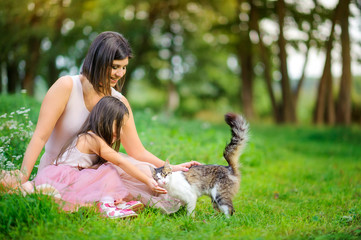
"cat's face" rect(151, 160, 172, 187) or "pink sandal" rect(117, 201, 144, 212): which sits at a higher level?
"cat's face" rect(151, 160, 172, 187)

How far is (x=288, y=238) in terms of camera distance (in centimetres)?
292

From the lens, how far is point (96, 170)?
11.1 ft

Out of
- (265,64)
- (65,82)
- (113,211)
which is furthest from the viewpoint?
(265,64)

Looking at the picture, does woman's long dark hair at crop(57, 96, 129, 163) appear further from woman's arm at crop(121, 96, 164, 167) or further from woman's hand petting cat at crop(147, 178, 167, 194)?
woman's hand petting cat at crop(147, 178, 167, 194)

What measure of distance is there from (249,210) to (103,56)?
2.26 metres

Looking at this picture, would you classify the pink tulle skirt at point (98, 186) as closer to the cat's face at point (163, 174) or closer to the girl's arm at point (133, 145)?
the cat's face at point (163, 174)

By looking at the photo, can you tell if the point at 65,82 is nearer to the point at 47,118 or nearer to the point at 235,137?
the point at 47,118

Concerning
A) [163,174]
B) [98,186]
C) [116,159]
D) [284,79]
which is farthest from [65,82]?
[284,79]

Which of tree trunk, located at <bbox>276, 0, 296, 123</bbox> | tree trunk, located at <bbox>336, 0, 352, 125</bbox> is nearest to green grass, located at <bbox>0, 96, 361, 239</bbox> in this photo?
tree trunk, located at <bbox>336, 0, 352, 125</bbox>

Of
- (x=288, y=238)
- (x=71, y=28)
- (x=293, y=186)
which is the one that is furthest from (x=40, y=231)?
(x=71, y=28)

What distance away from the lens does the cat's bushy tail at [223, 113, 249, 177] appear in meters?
3.82

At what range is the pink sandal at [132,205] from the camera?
332 centimetres

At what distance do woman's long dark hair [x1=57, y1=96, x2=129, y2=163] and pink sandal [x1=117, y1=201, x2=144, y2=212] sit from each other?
608 mm

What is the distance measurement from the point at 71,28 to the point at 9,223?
1681 cm
